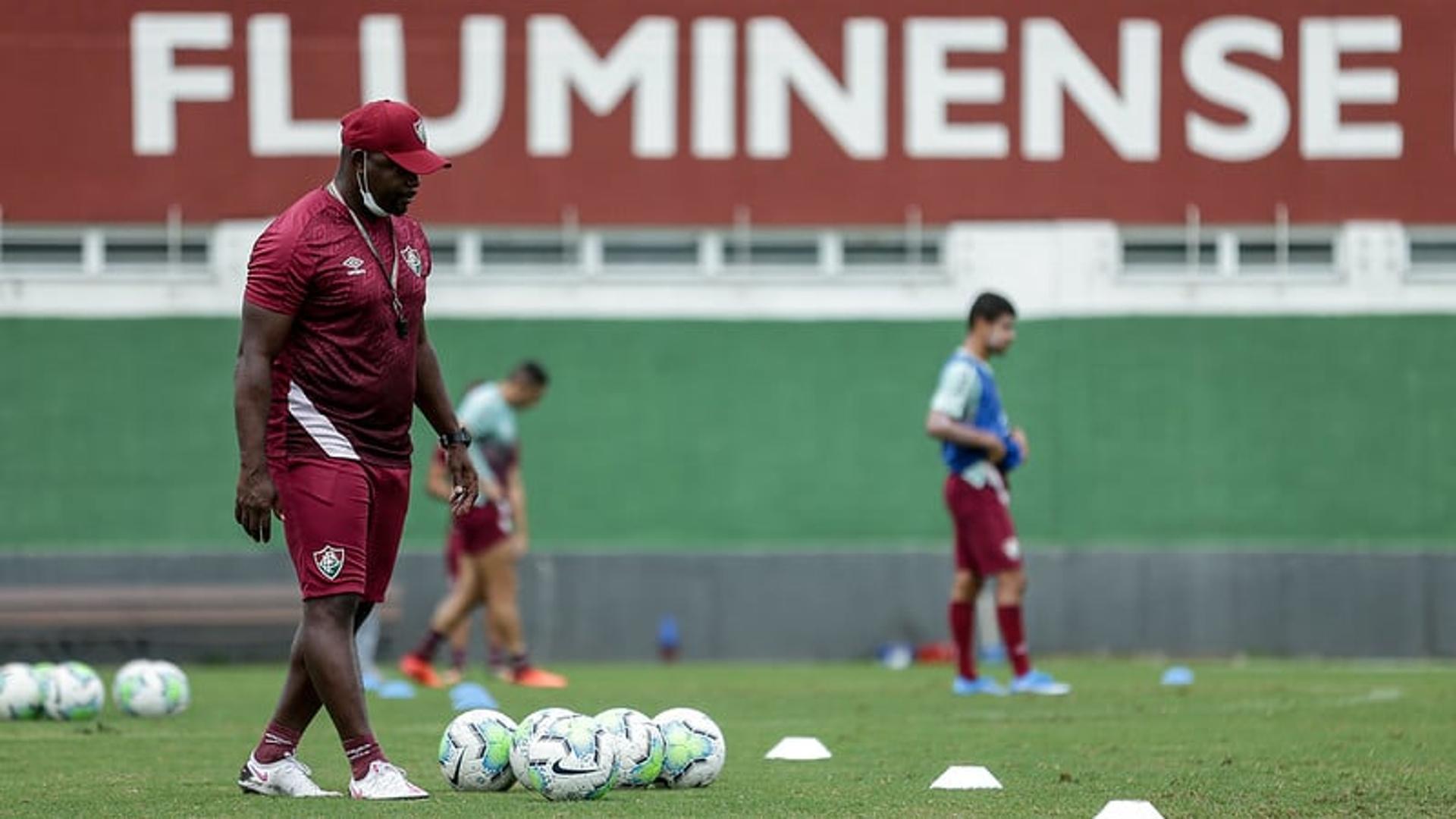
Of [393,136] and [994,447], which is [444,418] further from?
[994,447]

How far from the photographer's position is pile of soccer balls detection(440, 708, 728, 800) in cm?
879

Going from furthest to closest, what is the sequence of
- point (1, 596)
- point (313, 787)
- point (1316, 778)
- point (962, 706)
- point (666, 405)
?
point (666, 405) < point (1, 596) < point (962, 706) < point (1316, 778) < point (313, 787)

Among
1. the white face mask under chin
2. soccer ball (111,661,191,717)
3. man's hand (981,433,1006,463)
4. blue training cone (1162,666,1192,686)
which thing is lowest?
blue training cone (1162,666,1192,686)

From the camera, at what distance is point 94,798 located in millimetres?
9102

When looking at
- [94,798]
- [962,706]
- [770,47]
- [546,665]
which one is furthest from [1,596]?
[94,798]

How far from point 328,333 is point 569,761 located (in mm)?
1608

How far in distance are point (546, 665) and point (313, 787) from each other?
40.5 ft

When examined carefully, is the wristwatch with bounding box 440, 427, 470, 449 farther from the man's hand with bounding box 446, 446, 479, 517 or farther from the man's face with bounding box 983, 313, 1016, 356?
the man's face with bounding box 983, 313, 1016, 356

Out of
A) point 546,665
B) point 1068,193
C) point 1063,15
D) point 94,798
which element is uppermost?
point 1063,15

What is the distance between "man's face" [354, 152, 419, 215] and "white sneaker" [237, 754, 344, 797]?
1890mm

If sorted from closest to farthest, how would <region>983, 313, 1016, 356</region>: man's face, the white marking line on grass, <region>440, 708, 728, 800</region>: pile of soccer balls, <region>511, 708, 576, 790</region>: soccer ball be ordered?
<region>440, 708, 728, 800</region>: pile of soccer balls
<region>511, 708, 576, 790</region>: soccer ball
the white marking line on grass
<region>983, 313, 1016, 356</region>: man's face

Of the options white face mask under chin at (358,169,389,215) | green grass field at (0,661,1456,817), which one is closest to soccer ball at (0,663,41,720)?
green grass field at (0,661,1456,817)

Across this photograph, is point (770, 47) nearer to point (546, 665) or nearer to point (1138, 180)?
point (1138, 180)

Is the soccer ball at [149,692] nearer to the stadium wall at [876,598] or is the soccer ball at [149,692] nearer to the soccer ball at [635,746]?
the soccer ball at [635,746]
